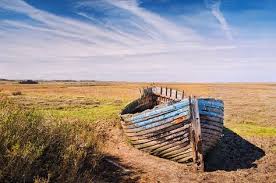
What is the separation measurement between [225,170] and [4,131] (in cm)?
688

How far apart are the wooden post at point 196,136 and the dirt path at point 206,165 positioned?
1.04 feet

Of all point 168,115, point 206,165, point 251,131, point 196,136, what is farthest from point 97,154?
point 251,131

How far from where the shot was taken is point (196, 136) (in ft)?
39.8

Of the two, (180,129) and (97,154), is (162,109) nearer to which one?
(180,129)

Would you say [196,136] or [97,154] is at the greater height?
[196,136]

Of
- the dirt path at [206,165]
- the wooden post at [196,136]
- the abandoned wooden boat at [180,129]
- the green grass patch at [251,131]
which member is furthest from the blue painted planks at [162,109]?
the green grass patch at [251,131]

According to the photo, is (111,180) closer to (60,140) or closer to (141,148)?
(60,140)

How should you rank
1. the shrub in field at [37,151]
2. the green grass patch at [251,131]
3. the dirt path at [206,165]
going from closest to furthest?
the shrub in field at [37,151]
the dirt path at [206,165]
the green grass patch at [251,131]

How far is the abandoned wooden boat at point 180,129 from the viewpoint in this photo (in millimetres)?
12234

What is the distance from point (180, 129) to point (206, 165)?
1512mm

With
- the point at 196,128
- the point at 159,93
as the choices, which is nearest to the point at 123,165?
the point at 196,128

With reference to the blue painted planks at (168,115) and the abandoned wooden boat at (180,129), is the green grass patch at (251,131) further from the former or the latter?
the blue painted planks at (168,115)

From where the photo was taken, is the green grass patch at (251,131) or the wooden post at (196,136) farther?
the green grass patch at (251,131)

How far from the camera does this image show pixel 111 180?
10.7 meters
